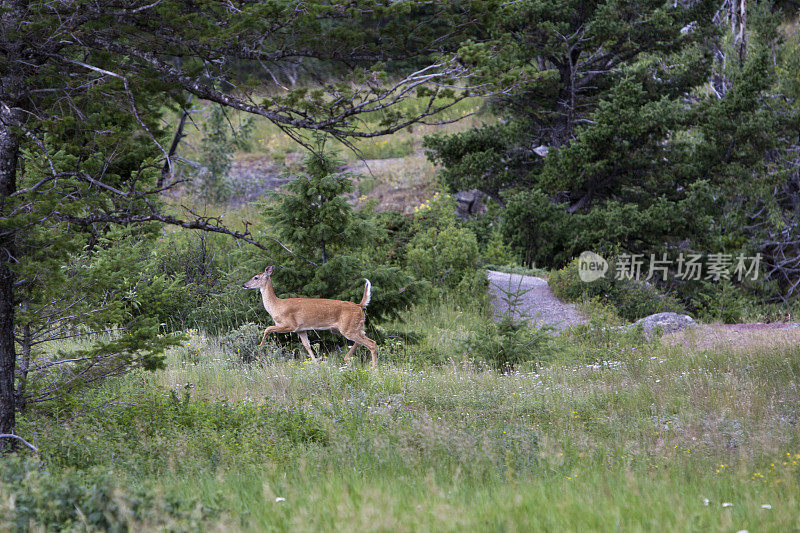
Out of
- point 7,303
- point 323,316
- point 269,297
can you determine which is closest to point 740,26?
point 323,316

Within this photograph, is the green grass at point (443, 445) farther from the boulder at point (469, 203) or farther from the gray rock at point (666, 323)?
the boulder at point (469, 203)

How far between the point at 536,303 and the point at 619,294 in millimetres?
2049

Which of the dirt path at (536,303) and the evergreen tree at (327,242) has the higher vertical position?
the evergreen tree at (327,242)

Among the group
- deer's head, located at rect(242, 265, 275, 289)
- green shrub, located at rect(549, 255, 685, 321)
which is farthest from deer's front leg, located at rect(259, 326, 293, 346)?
green shrub, located at rect(549, 255, 685, 321)

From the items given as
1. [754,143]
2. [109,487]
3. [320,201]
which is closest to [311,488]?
[109,487]

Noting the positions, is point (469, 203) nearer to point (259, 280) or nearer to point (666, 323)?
point (666, 323)

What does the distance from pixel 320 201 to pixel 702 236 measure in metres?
11.0

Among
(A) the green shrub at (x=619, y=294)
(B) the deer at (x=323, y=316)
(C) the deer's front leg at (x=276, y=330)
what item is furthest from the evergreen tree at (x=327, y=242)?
(A) the green shrub at (x=619, y=294)

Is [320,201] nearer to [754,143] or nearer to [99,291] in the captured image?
[99,291]

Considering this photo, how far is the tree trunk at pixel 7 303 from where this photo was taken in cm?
502

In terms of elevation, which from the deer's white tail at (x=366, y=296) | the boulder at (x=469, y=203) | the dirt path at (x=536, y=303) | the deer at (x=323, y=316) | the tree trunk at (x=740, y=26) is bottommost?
the dirt path at (x=536, y=303)

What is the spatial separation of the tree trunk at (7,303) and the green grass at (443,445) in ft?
0.77

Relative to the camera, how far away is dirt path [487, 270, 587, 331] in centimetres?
1444

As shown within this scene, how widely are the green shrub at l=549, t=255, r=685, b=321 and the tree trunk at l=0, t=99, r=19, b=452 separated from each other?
12480 millimetres
